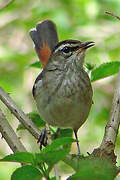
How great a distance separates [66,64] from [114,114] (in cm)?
171

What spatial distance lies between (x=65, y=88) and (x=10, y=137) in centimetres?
159

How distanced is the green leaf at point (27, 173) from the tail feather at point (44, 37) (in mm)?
2633

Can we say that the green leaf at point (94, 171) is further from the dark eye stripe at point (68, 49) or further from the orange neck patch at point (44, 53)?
the orange neck patch at point (44, 53)

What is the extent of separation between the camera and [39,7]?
466cm

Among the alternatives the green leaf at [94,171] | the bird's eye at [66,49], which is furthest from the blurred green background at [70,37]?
the green leaf at [94,171]

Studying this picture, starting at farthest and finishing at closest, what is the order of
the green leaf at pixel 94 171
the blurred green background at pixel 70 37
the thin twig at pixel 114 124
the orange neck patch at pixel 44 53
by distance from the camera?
the blurred green background at pixel 70 37, the orange neck patch at pixel 44 53, the thin twig at pixel 114 124, the green leaf at pixel 94 171

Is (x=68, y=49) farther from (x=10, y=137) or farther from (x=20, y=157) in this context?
(x=20, y=157)

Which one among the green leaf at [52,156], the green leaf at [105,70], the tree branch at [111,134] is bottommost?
the green leaf at [52,156]

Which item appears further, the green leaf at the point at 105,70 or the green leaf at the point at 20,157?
the green leaf at the point at 105,70

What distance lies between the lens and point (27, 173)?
3.52 feet

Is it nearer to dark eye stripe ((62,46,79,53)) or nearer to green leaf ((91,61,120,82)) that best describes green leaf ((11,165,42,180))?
green leaf ((91,61,120,82))

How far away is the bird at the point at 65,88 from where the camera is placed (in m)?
3.01

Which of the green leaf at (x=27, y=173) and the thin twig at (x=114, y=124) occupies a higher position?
the thin twig at (x=114, y=124)

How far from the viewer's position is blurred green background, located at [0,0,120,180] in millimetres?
4074
